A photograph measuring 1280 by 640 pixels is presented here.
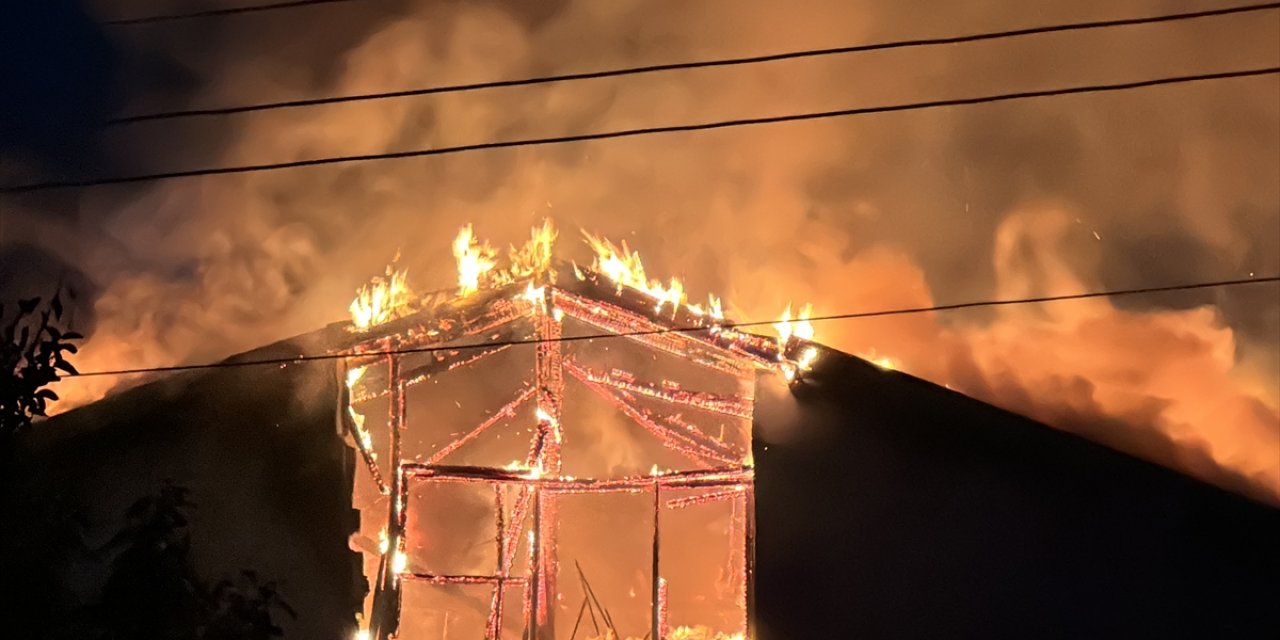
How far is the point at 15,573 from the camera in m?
6.30

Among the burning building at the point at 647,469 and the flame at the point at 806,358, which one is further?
the flame at the point at 806,358

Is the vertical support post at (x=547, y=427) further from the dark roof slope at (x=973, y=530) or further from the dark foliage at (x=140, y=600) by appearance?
the dark foliage at (x=140, y=600)

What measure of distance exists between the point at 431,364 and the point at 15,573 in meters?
3.01

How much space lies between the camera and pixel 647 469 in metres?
9.20

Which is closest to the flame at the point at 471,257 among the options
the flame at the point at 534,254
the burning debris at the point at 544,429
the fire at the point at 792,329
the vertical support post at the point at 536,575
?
the burning debris at the point at 544,429

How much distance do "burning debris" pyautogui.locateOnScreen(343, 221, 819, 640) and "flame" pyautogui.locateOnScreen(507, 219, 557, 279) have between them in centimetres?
2

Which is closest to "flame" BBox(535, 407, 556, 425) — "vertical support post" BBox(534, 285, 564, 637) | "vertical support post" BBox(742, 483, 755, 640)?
"vertical support post" BBox(534, 285, 564, 637)

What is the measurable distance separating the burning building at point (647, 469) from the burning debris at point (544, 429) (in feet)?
0.08

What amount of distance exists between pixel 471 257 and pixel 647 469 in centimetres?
256

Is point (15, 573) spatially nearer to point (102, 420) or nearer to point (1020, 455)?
point (102, 420)

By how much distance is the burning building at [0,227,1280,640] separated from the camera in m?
6.66

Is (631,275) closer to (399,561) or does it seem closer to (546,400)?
(546,400)

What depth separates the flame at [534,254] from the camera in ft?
25.0

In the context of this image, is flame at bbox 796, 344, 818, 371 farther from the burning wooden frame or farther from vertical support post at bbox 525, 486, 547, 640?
vertical support post at bbox 525, 486, 547, 640
